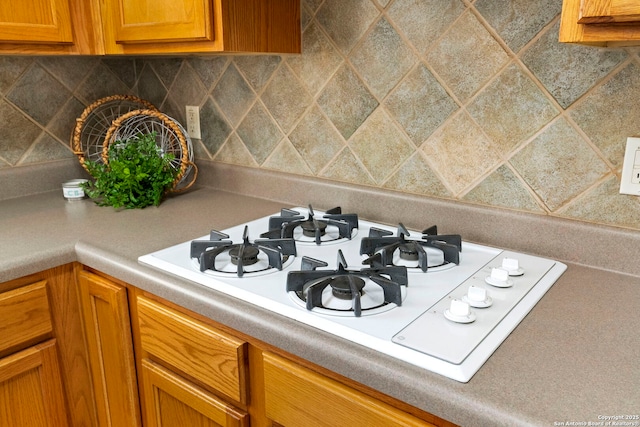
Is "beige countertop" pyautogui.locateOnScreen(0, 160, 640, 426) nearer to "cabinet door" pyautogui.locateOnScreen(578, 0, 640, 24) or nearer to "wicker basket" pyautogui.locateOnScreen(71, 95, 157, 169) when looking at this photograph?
"wicker basket" pyautogui.locateOnScreen(71, 95, 157, 169)

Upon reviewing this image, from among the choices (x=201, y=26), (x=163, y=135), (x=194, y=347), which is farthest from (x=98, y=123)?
(x=194, y=347)

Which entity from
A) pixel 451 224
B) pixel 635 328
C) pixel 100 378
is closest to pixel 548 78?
pixel 451 224

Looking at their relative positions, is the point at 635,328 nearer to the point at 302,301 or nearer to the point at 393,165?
the point at 302,301

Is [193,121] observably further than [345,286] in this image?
Yes

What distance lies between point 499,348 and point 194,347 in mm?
555

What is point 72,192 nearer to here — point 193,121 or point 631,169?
point 193,121

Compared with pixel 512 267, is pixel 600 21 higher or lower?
higher

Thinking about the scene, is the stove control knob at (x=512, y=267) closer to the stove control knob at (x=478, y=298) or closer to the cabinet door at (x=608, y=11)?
the stove control knob at (x=478, y=298)

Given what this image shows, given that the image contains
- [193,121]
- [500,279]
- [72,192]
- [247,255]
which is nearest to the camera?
[500,279]

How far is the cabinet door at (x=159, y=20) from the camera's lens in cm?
119

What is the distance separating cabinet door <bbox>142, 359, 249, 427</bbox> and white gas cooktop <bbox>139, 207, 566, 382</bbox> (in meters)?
0.22

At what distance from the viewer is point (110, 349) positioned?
3.93ft

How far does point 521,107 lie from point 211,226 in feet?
2.59

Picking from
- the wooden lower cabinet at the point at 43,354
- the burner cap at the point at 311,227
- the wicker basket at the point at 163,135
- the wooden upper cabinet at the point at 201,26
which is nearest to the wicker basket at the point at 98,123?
the wicker basket at the point at 163,135
